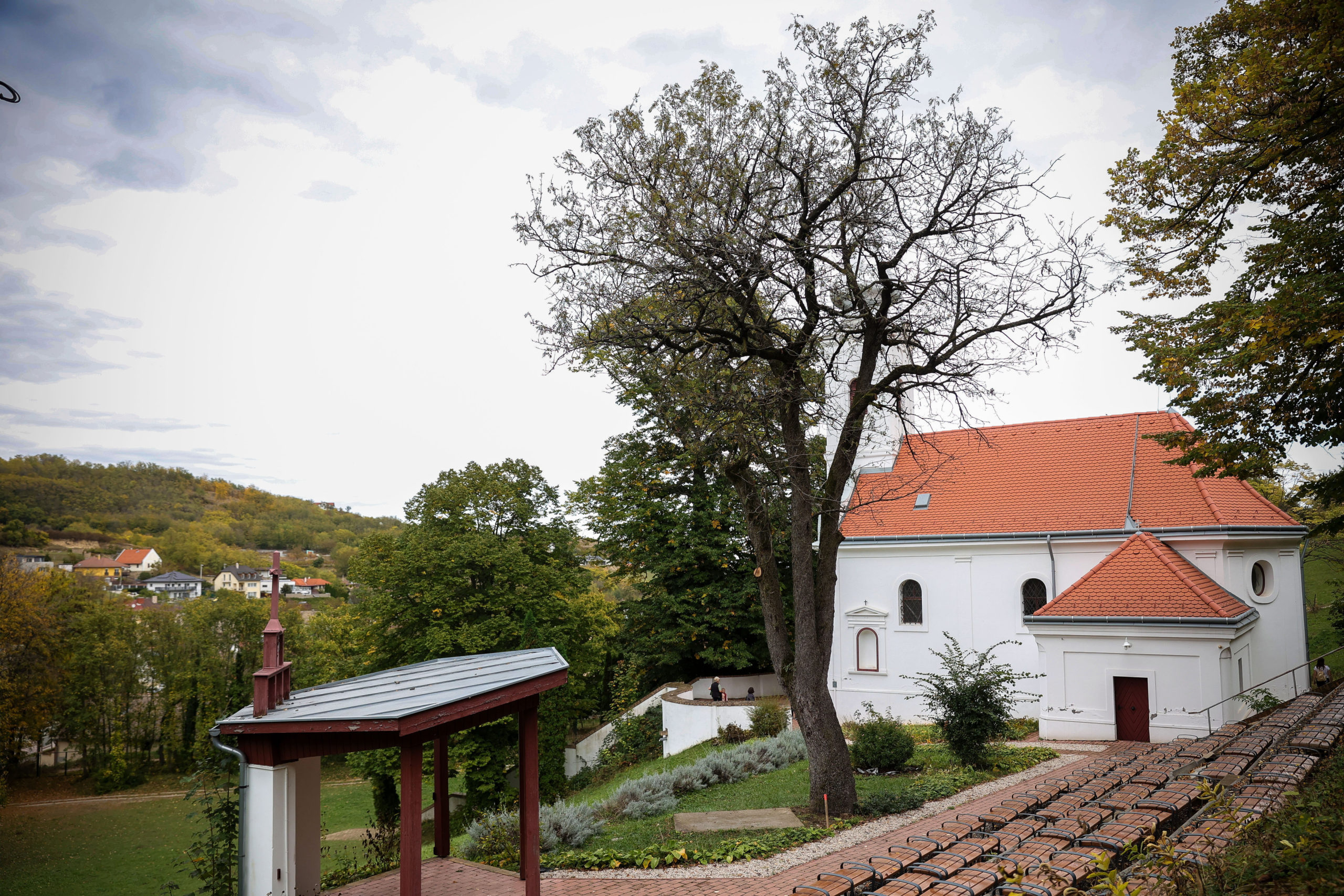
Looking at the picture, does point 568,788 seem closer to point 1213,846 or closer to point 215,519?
point 1213,846

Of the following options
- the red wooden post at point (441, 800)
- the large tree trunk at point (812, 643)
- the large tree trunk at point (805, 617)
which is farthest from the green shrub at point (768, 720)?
the red wooden post at point (441, 800)

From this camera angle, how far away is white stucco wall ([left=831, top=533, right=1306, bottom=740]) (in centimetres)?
1911

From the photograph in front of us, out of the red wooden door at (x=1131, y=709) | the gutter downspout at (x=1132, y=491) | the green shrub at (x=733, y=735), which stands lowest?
the green shrub at (x=733, y=735)

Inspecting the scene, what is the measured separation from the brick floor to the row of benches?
50cm

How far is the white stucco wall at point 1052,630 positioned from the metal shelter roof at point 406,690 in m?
16.6

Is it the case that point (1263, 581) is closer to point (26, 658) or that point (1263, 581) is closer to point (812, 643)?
point (812, 643)

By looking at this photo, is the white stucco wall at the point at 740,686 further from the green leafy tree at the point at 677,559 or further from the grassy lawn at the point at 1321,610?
the grassy lawn at the point at 1321,610

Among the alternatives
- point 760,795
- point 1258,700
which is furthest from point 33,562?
point 1258,700

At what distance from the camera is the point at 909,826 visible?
36.7 ft

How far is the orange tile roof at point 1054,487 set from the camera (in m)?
22.0

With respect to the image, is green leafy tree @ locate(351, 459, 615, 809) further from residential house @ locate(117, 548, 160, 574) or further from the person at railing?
residential house @ locate(117, 548, 160, 574)

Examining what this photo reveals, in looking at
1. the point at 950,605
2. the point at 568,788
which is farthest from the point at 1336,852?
the point at 568,788

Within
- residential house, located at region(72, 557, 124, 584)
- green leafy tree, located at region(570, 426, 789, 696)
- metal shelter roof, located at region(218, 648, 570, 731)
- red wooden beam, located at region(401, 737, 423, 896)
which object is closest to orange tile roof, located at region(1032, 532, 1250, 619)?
green leafy tree, located at region(570, 426, 789, 696)

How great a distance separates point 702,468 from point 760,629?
22.1ft
